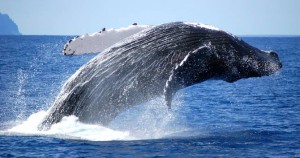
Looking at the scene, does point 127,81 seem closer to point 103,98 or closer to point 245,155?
point 103,98

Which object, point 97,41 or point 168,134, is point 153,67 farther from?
point 168,134

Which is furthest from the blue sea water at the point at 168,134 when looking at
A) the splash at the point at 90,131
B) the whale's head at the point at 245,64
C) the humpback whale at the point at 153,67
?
the whale's head at the point at 245,64

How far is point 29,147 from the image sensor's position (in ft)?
37.7

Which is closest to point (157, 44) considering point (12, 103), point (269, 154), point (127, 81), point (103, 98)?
point (127, 81)

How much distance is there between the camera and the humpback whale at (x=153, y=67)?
36.0 ft

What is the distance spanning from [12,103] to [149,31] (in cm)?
1200

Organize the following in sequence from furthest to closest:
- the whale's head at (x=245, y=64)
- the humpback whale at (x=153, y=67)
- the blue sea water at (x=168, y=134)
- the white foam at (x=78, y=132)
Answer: the white foam at (x=78, y=132) < the blue sea water at (x=168, y=134) < the whale's head at (x=245, y=64) < the humpback whale at (x=153, y=67)

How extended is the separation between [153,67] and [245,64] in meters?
2.05

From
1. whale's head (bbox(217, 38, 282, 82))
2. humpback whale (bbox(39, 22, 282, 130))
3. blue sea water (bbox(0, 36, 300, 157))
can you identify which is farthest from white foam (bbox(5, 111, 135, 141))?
whale's head (bbox(217, 38, 282, 82))

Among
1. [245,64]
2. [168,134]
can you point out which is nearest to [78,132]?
[168,134]

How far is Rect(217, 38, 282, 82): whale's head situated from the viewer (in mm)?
11062

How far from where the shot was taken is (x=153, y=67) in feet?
37.1

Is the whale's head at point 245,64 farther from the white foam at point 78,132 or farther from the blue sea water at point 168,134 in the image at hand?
the white foam at point 78,132

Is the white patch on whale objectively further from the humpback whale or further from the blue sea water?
the blue sea water
